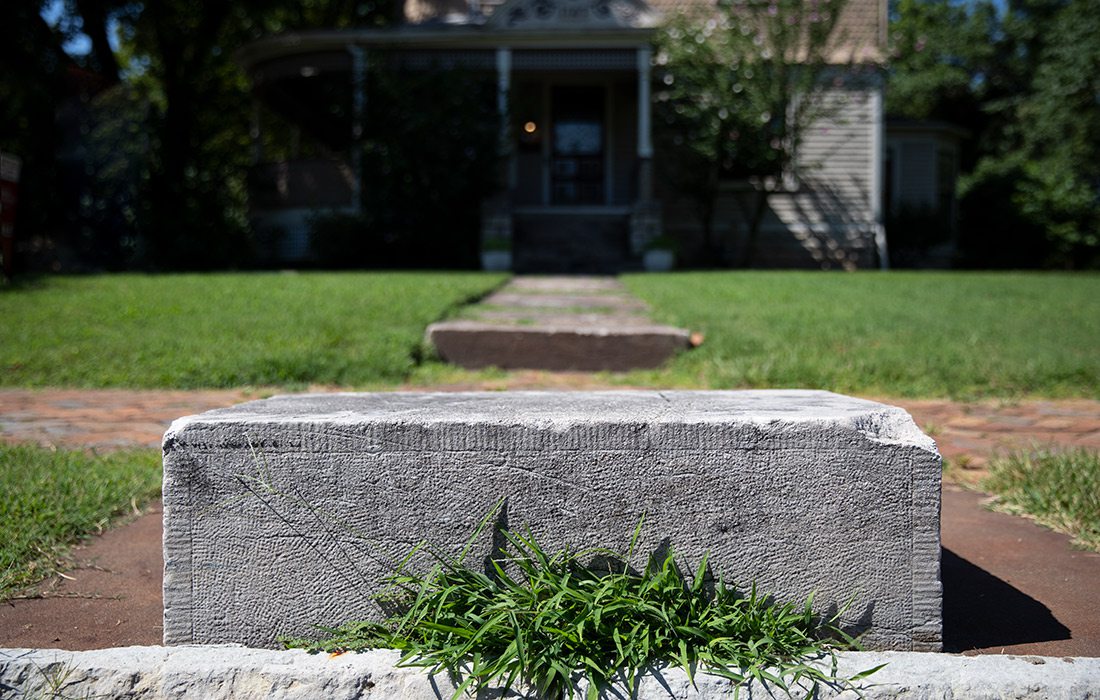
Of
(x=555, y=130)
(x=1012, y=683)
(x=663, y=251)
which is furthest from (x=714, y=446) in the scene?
(x=555, y=130)

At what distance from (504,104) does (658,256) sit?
3649 mm

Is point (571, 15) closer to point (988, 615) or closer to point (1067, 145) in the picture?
point (988, 615)

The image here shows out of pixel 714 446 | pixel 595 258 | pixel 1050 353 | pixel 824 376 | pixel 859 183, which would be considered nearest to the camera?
pixel 714 446

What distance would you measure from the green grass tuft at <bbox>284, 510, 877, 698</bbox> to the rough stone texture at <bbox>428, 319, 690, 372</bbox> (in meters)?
4.18

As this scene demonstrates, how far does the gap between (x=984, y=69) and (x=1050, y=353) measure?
29.1 meters

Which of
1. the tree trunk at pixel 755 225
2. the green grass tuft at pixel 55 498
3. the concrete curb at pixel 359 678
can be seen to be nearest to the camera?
the concrete curb at pixel 359 678

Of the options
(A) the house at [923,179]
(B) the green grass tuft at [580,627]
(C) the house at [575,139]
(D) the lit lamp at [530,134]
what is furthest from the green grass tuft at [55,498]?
(A) the house at [923,179]

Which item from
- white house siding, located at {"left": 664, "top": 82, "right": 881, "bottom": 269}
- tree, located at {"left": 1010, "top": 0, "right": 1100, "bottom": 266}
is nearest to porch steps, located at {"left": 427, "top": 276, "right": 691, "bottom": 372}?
white house siding, located at {"left": 664, "top": 82, "right": 881, "bottom": 269}

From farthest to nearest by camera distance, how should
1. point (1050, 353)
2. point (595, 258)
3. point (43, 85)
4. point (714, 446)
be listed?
1. point (595, 258)
2. point (43, 85)
3. point (1050, 353)
4. point (714, 446)

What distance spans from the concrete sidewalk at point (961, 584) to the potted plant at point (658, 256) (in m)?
10.2

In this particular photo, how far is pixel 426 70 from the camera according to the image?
15672 mm

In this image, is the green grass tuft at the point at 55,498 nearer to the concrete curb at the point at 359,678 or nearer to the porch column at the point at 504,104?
the concrete curb at the point at 359,678

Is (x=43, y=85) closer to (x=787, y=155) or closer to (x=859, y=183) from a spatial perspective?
(x=787, y=155)

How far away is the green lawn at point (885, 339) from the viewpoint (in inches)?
225
